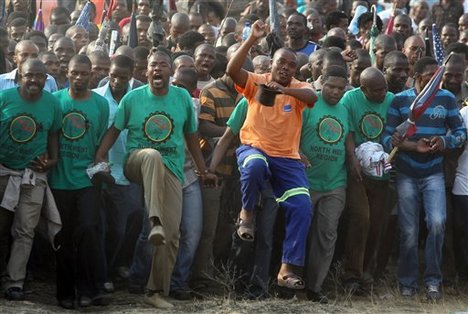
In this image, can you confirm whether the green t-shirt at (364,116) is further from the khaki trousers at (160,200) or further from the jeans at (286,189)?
the khaki trousers at (160,200)

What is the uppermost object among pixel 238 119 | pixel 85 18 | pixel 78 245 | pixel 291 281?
pixel 85 18

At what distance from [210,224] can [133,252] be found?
2.96 feet

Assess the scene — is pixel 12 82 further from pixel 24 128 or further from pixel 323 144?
pixel 323 144

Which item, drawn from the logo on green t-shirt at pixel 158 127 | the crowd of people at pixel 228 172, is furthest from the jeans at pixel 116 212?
the logo on green t-shirt at pixel 158 127

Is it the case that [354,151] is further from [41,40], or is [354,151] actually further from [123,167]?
[41,40]

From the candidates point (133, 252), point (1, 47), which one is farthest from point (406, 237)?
point (1, 47)

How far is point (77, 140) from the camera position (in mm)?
11625

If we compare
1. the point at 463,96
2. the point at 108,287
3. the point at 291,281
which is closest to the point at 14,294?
the point at 108,287

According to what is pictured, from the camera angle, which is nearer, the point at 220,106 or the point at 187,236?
the point at 187,236

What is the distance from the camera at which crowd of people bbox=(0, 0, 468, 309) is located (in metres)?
11.4

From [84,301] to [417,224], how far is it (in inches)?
129

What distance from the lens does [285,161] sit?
1137 centimetres

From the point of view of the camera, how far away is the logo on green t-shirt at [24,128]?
11375 mm

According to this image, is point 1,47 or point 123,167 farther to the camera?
point 1,47
